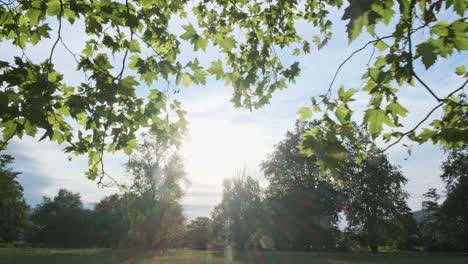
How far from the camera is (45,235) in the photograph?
66312mm

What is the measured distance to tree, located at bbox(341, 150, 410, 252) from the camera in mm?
45125

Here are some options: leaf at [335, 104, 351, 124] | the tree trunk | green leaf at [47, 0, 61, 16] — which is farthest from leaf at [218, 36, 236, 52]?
the tree trunk

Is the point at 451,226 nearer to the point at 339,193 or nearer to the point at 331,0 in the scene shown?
the point at 339,193

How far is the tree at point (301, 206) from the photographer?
42000mm

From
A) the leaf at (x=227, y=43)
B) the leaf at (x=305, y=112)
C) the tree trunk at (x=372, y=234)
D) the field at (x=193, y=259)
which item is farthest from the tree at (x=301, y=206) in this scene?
the leaf at (x=305, y=112)

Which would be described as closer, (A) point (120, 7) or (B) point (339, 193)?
(A) point (120, 7)

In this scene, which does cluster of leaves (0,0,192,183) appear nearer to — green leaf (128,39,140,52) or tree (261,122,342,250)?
green leaf (128,39,140,52)

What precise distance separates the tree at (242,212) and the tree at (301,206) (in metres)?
1.82

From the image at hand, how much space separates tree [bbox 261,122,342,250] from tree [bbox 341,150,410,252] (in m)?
3.06

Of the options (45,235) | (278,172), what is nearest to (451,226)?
(278,172)

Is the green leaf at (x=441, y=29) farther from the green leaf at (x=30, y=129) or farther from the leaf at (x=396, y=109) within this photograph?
the green leaf at (x=30, y=129)

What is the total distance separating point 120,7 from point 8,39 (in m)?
1.98

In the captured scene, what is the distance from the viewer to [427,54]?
8.86 feet

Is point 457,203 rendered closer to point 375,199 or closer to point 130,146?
point 375,199
